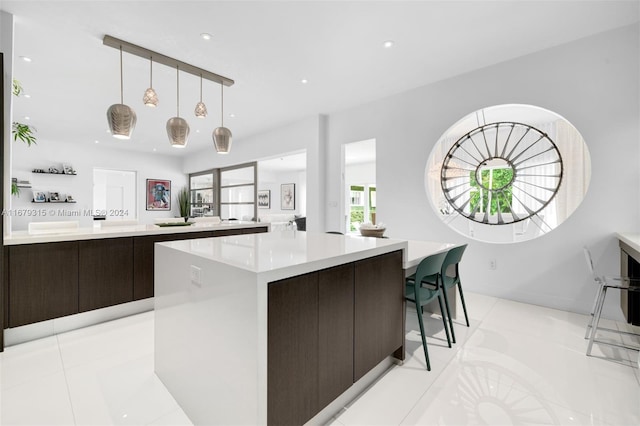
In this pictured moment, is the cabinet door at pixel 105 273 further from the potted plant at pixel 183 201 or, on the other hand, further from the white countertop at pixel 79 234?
the potted plant at pixel 183 201

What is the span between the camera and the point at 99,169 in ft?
23.2

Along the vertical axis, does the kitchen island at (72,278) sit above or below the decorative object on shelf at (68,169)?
below

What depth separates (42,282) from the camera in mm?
2240

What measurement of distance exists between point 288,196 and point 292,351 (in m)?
9.33

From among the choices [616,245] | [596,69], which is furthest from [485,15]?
[616,245]

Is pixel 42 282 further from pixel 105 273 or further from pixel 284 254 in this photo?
pixel 284 254

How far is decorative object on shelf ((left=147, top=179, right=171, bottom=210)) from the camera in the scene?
7902 millimetres

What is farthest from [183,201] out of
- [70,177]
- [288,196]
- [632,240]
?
[632,240]

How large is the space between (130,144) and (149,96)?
5.31 metres

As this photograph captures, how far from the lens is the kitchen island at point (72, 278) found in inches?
84.4

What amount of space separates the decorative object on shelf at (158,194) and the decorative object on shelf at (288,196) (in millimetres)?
3726

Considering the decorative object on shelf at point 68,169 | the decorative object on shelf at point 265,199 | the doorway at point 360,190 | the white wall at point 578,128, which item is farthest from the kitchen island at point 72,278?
the decorative object on shelf at point 265,199

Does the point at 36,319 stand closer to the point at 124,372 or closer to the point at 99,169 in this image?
the point at 124,372

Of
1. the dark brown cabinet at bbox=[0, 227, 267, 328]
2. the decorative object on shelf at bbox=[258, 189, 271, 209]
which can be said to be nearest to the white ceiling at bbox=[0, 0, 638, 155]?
the dark brown cabinet at bbox=[0, 227, 267, 328]
